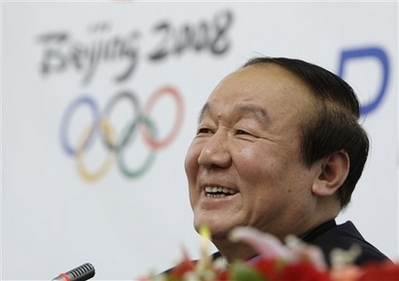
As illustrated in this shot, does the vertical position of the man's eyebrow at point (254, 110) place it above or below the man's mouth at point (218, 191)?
above

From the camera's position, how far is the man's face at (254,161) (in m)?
1.64

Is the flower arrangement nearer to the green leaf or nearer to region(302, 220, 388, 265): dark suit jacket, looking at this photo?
the green leaf

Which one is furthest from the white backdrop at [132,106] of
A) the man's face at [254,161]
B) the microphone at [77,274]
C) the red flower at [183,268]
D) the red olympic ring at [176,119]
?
the red flower at [183,268]

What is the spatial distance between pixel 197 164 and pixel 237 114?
0.39 ft

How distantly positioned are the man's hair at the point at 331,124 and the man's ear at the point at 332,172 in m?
0.01

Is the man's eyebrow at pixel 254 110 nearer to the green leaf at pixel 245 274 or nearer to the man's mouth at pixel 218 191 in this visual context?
the man's mouth at pixel 218 191

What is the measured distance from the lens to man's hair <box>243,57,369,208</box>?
169cm

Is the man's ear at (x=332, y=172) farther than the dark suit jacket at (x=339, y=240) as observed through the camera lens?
Yes

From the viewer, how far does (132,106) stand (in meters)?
2.55

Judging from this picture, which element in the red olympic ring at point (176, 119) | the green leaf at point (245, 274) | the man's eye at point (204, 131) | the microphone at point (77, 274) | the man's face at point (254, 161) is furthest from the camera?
the red olympic ring at point (176, 119)

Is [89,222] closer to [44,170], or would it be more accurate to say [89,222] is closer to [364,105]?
[44,170]

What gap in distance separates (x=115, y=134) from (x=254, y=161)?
3.23 ft

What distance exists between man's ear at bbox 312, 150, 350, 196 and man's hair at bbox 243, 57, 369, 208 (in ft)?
0.04

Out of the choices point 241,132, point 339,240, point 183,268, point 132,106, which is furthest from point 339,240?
point 132,106
